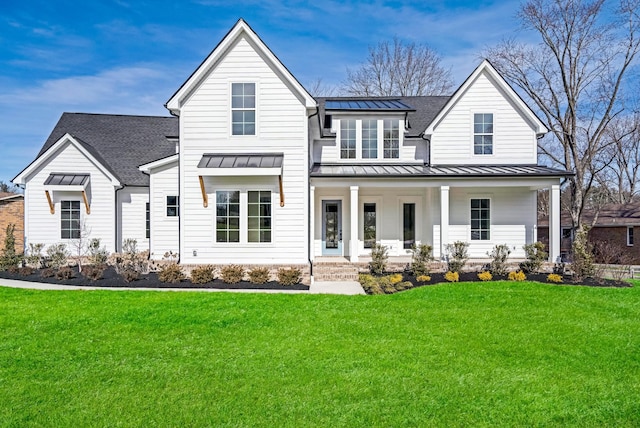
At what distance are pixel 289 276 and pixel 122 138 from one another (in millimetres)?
13983

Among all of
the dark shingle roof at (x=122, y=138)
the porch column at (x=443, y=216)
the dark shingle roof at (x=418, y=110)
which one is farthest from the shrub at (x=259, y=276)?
the dark shingle roof at (x=122, y=138)

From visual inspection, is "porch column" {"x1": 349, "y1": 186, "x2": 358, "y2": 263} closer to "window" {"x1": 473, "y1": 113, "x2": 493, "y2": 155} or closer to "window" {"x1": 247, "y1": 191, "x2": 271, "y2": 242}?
"window" {"x1": 247, "y1": 191, "x2": 271, "y2": 242}

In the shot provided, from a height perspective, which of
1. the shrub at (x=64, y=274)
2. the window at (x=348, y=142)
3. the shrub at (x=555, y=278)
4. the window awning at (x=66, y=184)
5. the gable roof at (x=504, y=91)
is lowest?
the shrub at (x=555, y=278)

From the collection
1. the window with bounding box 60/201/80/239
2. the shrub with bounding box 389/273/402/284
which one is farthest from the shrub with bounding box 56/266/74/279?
the shrub with bounding box 389/273/402/284

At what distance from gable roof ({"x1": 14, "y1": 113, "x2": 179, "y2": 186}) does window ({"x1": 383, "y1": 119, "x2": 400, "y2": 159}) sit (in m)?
10.1

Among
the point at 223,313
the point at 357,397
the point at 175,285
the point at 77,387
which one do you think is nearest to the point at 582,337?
the point at 357,397

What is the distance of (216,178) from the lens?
13523 mm

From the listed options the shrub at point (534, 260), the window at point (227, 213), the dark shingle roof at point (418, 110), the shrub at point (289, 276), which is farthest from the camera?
the dark shingle roof at point (418, 110)

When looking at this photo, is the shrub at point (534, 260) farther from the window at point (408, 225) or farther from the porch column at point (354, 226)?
the porch column at point (354, 226)

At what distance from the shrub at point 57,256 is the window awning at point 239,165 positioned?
6088mm

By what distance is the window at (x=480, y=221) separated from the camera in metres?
16.5

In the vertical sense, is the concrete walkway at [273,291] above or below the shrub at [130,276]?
below

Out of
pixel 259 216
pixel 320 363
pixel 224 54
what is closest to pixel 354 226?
pixel 259 216

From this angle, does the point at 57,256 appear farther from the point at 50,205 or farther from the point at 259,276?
the point at 259,276
